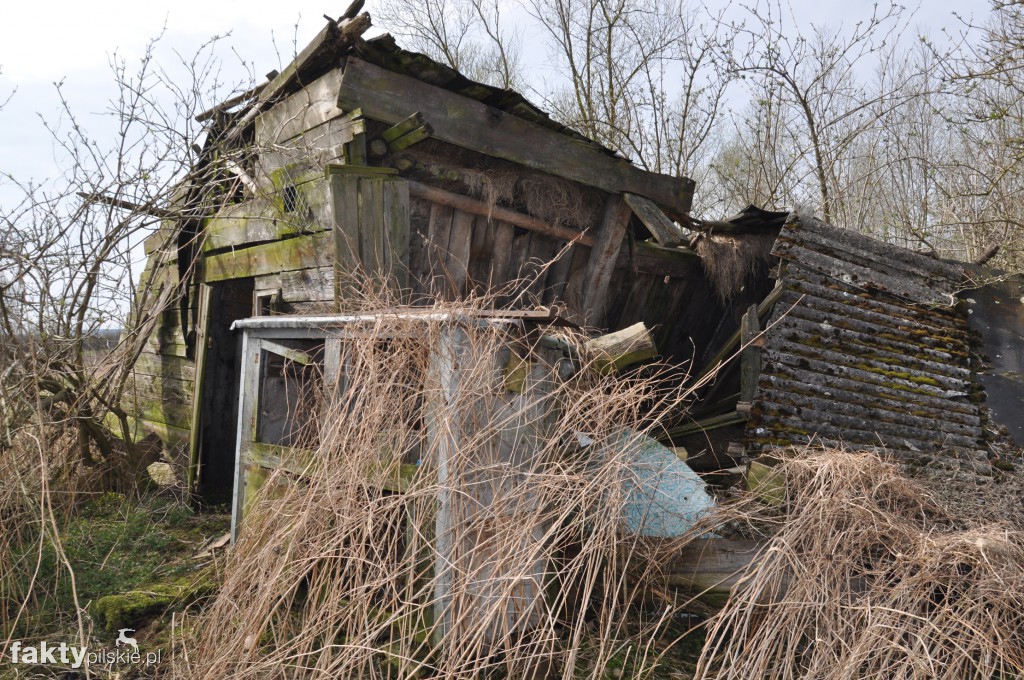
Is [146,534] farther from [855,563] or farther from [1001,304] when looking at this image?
[1001,304]

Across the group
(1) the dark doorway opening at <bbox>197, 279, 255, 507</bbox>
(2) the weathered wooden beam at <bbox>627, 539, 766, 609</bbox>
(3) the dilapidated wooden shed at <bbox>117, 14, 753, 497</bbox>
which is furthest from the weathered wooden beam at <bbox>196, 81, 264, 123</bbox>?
(2) the weathered wooden beam at <bbox>627, 539, 766, 609</bbox>

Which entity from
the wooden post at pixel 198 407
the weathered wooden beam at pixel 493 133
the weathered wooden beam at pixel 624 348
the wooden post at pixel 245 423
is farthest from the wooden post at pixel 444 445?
the wooden post at pixel 198 407

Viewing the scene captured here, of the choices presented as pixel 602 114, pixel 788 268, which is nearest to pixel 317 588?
pixel 788 268

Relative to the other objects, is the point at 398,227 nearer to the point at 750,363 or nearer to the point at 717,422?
the point at 750,363

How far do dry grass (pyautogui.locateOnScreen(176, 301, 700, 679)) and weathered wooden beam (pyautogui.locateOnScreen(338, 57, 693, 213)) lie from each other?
230 centimetres

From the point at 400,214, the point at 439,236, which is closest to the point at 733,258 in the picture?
the point at 439,236

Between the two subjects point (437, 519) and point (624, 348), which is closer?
point (437, 519)

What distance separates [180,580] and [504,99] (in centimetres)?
454

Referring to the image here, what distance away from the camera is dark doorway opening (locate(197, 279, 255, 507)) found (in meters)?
7.26

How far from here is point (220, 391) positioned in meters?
7.44

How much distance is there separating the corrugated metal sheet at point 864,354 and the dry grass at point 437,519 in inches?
84.1

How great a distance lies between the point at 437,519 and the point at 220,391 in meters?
4.60

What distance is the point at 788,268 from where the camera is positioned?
6328 millimetres

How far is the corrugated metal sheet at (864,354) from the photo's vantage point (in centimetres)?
573
